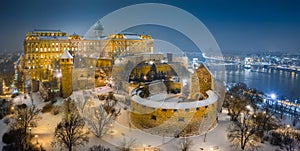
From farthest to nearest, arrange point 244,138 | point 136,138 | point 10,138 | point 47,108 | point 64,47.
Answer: point 64,47, point 47,108, point 244,138, point 136,138, point 10,138

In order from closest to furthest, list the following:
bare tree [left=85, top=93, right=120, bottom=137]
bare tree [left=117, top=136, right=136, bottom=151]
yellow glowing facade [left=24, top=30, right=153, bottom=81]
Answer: bare tree [left=117, top=136, right=136, bottom=151], bare tree [left=85, top=93, right=120, bottom=137], yellow glowing facade [left=24, top=30, right=153, bottom=81]

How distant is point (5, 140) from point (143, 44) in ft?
98.0

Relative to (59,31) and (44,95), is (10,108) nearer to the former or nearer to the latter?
(44,95)

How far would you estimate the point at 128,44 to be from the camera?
125 ft

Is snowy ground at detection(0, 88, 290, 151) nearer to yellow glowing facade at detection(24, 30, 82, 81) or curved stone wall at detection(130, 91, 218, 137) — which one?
curved stone wall at detection(130, 91, 218, 137)

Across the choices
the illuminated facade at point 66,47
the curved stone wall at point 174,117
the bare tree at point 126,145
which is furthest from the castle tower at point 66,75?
the illuminated facade at point 66,47

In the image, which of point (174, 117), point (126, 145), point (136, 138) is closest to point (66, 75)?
point (136, 138)

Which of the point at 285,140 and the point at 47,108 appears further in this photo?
the point at 47,108

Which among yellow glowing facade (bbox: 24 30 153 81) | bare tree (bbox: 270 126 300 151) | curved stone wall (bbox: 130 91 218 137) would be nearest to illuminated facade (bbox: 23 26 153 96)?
yellow glowing facade (bbox: 24 30 153 81)

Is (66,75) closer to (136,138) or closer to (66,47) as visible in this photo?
(136,138)


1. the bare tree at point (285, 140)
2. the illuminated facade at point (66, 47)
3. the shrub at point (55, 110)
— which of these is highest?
the illuminated facade at point (66, 47)

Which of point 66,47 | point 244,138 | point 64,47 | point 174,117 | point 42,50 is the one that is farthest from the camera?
point 66,47

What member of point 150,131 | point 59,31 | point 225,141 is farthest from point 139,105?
point 59,31

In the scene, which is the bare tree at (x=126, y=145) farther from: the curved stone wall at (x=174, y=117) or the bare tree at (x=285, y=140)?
the bare tree at (x=285, y=140)
